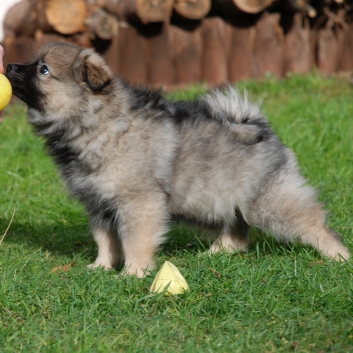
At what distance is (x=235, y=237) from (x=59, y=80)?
5.03ft

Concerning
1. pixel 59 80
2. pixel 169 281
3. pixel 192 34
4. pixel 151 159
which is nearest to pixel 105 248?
pixel 151 159

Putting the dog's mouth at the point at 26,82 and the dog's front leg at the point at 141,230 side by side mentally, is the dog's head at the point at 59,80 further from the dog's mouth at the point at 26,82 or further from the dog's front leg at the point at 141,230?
the dog's front leg at the point at 141,230

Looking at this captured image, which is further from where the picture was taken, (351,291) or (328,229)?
(328,229)

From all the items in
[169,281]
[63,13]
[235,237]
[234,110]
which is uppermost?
[234,110]

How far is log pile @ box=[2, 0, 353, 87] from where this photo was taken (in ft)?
23.5

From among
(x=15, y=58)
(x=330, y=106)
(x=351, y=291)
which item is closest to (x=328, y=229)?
(x=351, y=291)

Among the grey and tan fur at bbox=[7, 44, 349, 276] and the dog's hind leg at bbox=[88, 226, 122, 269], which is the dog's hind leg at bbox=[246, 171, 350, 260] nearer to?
the grey and tan fur at bbox=[7, 44, 349, 276]

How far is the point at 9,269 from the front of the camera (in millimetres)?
3557

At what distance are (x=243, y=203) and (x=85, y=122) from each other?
3.49ft

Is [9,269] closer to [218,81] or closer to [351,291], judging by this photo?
[351,291]

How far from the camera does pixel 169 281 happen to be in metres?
3.15

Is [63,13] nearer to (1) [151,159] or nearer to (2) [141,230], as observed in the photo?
(1) [151,159]

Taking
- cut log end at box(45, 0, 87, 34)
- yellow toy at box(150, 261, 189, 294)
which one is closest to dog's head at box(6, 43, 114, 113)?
yellow toy at box(150, 261, 189, 294)

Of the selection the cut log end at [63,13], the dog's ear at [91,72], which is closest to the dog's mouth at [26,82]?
the dog's ear at [91,72]
